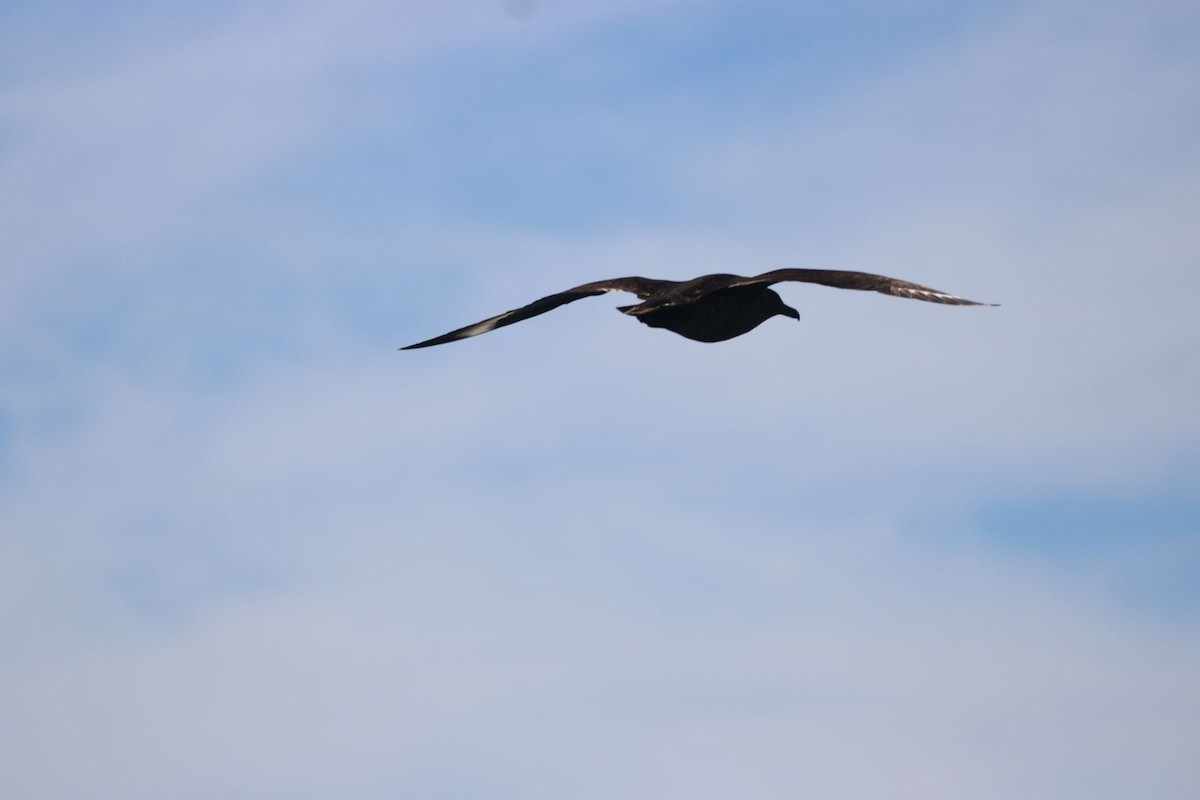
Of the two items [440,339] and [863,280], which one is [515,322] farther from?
[863,280]

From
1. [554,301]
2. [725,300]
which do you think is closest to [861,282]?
[725,300]

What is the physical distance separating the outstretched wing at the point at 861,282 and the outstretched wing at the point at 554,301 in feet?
9.18

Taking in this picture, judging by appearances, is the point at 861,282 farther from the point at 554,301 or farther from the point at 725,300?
the point at 554,301

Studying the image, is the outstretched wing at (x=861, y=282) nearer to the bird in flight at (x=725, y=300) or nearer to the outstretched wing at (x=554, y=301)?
the bird in flight at (x=725, y=300)

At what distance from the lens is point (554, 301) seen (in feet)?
77.7

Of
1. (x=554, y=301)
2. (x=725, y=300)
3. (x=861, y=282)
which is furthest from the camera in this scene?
(x=554, y=301)

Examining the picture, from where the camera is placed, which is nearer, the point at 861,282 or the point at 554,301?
the point at 861,282

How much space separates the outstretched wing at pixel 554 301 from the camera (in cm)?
2356

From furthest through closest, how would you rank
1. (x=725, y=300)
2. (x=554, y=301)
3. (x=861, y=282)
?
(x=554, y=301) → (x=725, y=300) → (x=861, y=282)

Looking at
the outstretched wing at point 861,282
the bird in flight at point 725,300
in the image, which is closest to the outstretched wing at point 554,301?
the bird in flight at point 725,300

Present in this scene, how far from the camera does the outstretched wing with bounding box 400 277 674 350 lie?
2356 cm

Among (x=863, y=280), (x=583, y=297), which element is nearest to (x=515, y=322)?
(x=583, y=297)

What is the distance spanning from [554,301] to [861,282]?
5.02 metres

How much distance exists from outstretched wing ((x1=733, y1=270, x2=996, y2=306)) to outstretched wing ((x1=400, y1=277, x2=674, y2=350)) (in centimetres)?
280
